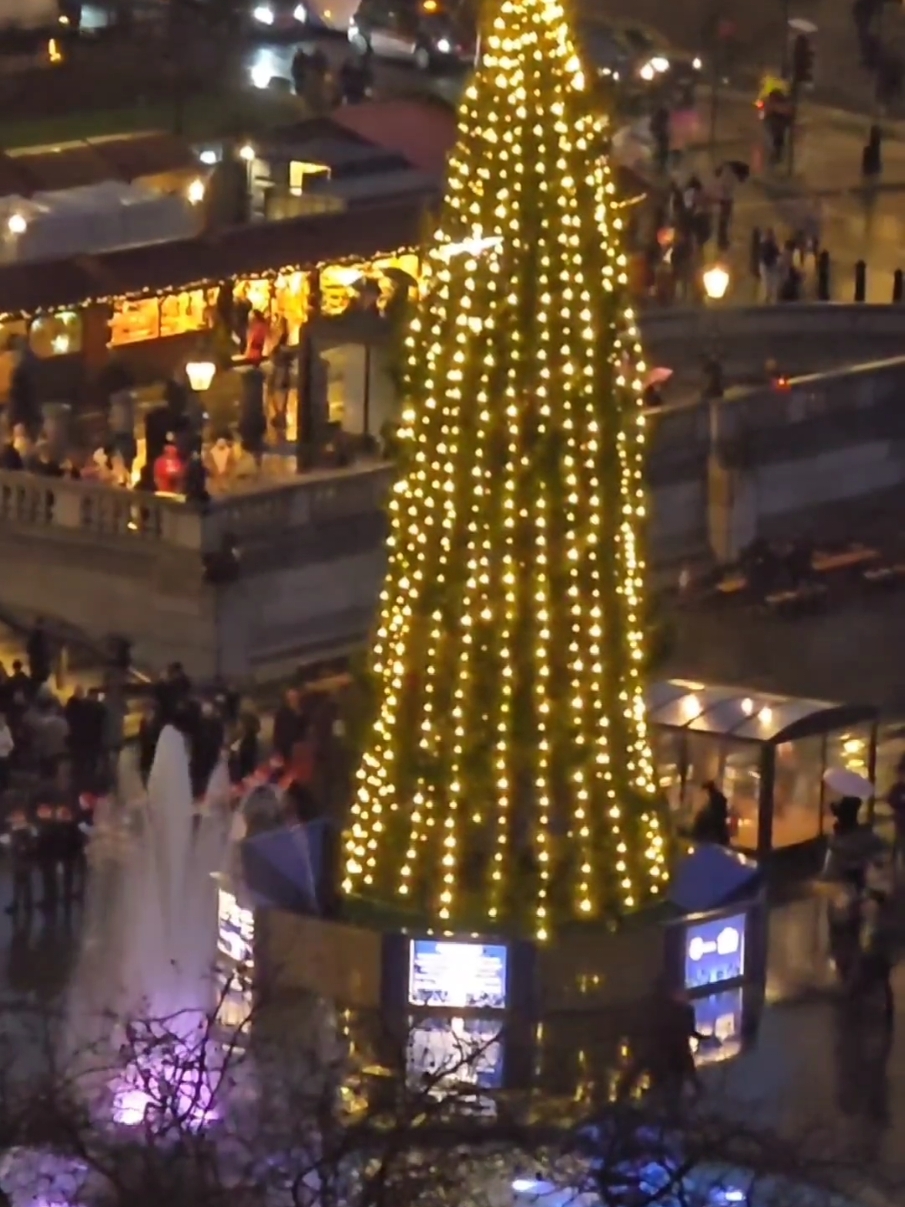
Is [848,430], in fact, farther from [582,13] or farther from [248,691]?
[582,13]

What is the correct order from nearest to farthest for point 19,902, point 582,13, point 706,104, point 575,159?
point 575,159 → point 19,902 → point 706,104 → point 582,13

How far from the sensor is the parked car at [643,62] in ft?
193

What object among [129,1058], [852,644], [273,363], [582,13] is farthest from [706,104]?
[129,1058]

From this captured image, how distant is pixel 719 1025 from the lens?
2433 centimetres

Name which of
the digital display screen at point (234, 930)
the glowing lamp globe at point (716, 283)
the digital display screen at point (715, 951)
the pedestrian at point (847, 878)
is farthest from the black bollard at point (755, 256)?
the digital display screen at point (234, 930)

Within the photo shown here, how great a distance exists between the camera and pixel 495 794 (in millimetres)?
22812

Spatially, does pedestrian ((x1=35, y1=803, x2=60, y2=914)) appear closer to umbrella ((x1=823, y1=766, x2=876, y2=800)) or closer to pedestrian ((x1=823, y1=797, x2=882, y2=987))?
pedestrian ((x1=823, y1=797, x2=882, y2=987))

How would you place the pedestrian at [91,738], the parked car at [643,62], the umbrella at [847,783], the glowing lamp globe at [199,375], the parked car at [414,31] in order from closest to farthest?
the umbrella at [847,783] < the pedestrian at [91,738] < the glowing lamp globe at [199,375] < the parked car at [643,62] < the parked car at [414,31]

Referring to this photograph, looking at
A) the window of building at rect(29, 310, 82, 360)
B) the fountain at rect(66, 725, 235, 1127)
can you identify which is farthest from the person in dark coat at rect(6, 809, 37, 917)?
the window of building at rect(29, 310, 82, 360)

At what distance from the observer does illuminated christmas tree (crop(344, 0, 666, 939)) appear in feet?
72.7

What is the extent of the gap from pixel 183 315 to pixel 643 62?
1654 centimetres

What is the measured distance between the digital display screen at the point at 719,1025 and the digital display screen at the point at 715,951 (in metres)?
0.11

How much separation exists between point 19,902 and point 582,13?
1602 inches

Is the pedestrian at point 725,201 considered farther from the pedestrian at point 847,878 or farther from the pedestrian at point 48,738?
the pedestrian at point 847,878
